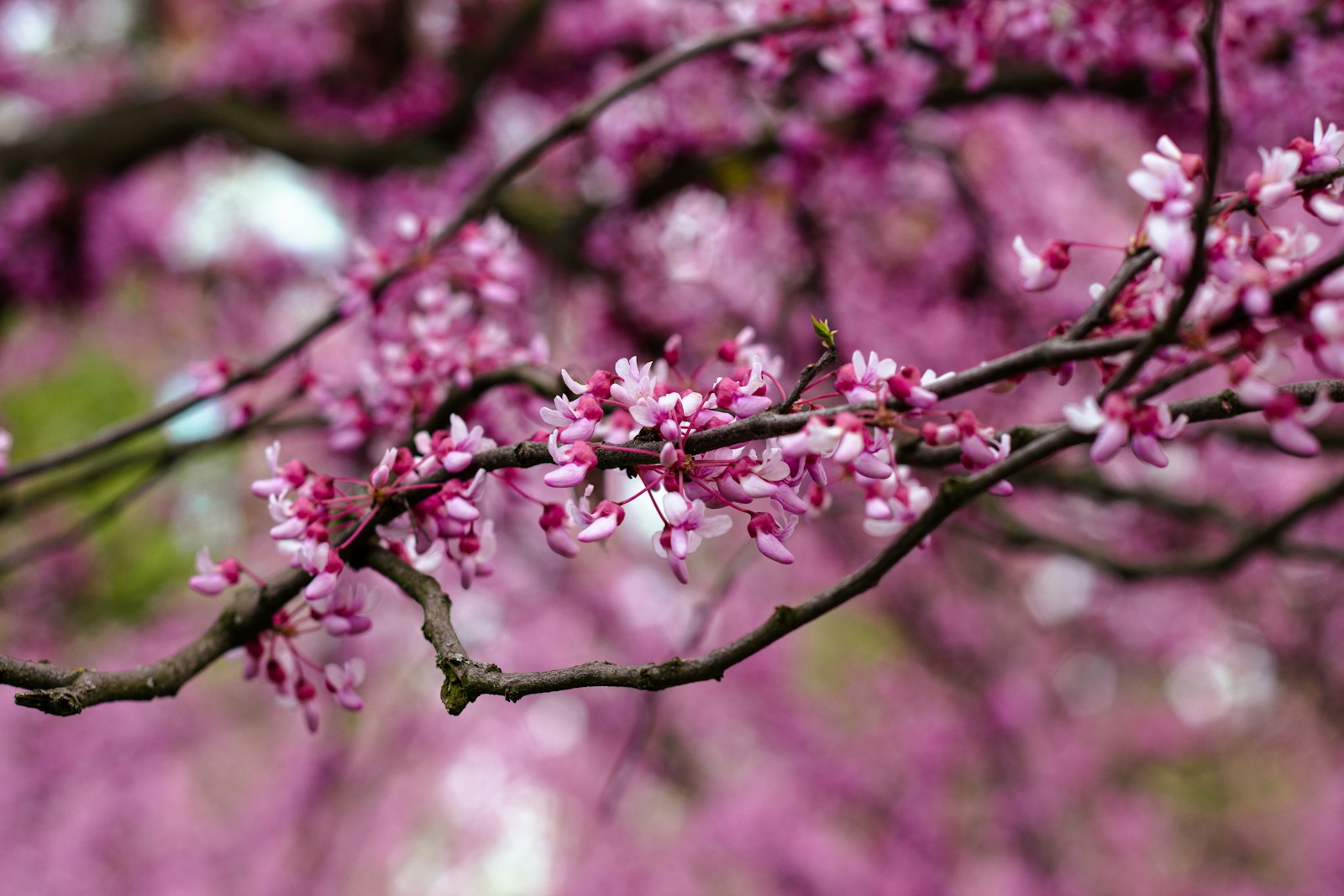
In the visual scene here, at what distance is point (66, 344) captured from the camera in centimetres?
779

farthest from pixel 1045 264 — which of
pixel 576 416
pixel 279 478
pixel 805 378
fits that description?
pixel 279 478

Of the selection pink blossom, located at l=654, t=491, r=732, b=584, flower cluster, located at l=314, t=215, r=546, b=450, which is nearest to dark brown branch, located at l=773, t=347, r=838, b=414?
pink blossom, located at l=654, t=491, r=732, b=584


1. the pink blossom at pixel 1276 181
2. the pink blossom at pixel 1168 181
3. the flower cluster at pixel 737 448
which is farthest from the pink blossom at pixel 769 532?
the pink blossom at pixel 1276 181

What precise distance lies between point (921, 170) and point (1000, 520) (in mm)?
3270

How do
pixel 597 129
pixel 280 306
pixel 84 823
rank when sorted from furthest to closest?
pixel 280 306 → pixel 84 823 → pixel 597 129

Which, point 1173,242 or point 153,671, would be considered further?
point 153,671

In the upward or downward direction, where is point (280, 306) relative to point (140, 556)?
upward

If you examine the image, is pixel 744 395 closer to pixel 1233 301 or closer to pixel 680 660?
pixel 680 660

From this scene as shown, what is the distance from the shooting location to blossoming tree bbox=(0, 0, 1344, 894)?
3.63 feet

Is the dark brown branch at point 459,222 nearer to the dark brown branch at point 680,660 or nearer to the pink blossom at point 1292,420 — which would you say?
the dark brown branch at point 680,660

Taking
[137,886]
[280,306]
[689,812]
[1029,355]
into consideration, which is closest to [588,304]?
[1029,355]

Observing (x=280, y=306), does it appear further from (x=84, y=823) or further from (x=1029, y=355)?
(x=1029, y=355)

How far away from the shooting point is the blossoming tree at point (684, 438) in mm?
1106

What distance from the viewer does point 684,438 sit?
1.08 metres
